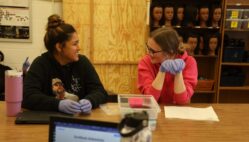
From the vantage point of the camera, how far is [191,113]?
1.70 m

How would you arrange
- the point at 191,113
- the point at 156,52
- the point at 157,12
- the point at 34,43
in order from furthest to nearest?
the point at 34,43 < the point at 157,12 < the point at 156,52 < the point at 191,113

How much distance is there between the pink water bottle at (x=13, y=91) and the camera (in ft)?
4.86

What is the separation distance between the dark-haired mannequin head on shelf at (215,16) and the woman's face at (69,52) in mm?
2291

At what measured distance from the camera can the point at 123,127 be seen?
28.6 inches

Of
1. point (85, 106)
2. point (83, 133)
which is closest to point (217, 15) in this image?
point (85, 106)

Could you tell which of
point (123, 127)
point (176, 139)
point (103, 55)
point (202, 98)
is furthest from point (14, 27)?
point (123, 127)

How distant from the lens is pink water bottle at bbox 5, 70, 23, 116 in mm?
1480

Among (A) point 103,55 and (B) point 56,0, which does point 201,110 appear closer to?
(A) point 103,55

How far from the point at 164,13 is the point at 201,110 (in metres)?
2.17

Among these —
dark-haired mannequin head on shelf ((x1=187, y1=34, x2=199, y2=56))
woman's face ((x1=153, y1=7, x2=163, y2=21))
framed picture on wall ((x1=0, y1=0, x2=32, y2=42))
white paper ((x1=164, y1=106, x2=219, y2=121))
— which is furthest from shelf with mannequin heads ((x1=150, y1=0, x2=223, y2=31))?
white paper ((x1=164, y1=106, x2=219, y2=121))

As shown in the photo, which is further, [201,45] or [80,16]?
[201,45]

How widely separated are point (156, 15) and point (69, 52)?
6.61ft

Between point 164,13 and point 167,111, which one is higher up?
point 164,13

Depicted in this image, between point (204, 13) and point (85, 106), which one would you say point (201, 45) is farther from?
point (85, 106)
